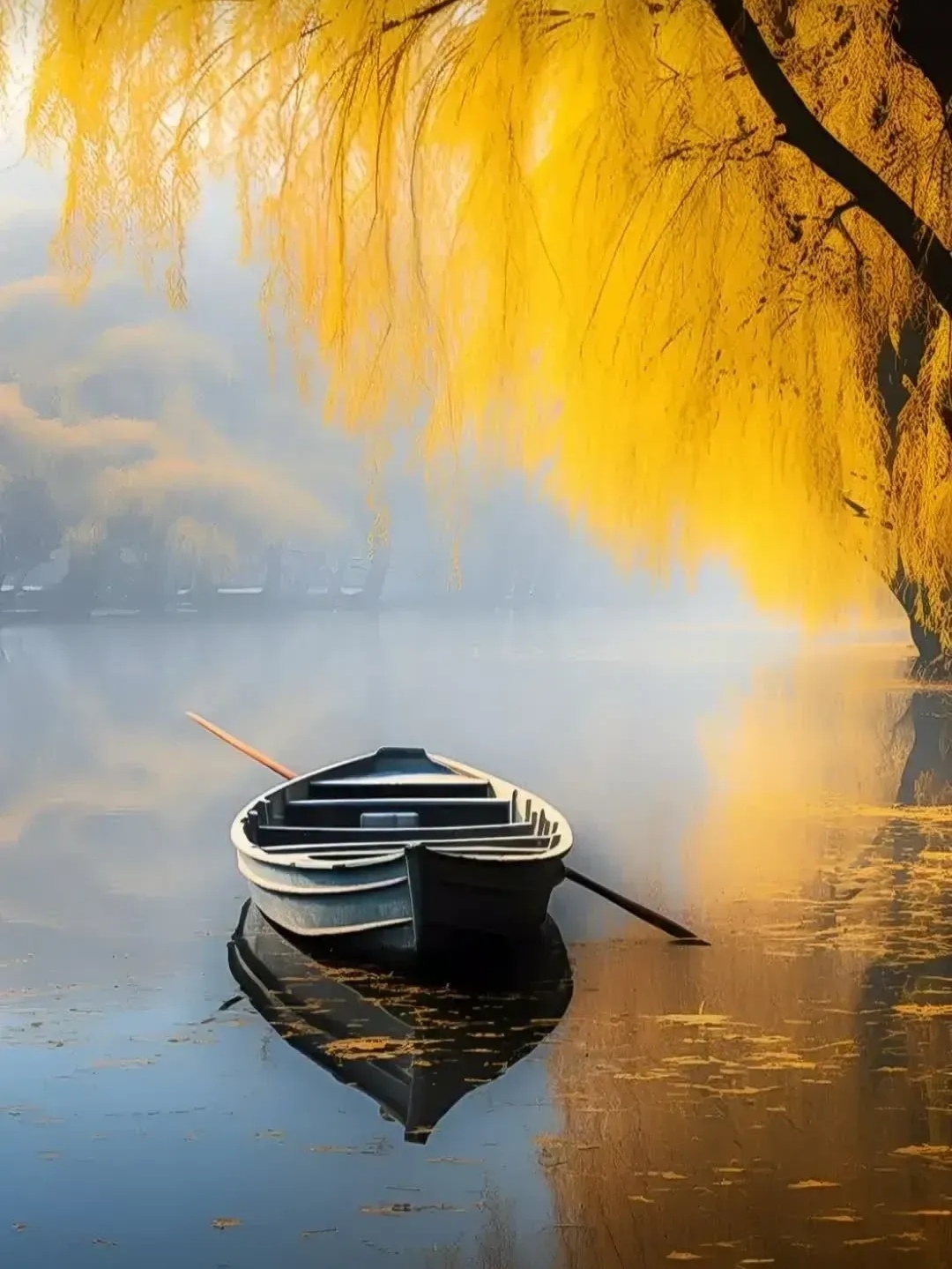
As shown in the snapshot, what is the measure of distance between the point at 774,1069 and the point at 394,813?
1.80 m

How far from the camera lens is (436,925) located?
345cm

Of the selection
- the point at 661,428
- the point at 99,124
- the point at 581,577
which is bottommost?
the point at 581,577

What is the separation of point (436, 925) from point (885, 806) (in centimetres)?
314

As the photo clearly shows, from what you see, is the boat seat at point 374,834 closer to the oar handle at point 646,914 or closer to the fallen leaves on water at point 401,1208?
the oar handle at point 646,914

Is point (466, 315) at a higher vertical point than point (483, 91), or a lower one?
lower

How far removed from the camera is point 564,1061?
2965 millimetres

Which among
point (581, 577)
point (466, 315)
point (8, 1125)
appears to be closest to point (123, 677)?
point (466, 315)

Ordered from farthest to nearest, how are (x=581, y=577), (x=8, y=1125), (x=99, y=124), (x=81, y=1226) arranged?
(x=581, y=577)
(x=99, y=124)
(x=8, y=1125)
(x=81, y=1226)

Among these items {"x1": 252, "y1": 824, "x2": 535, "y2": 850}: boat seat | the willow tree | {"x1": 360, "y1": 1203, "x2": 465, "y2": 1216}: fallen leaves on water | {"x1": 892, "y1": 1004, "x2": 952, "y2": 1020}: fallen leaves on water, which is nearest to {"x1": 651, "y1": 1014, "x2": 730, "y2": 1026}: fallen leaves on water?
{"x1": 892, "y1": 1004, "x2": 952, "y2": 1020}: fallen leaves on water

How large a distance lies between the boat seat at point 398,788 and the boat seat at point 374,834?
0.78 m

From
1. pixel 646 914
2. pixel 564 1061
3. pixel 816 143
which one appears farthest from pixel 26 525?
pixel 564 1061

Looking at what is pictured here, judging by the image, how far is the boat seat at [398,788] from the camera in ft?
16.5

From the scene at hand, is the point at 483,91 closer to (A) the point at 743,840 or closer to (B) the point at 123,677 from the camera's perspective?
(A) the point at 743,840

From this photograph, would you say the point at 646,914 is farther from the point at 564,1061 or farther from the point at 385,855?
the point at 564,1061
